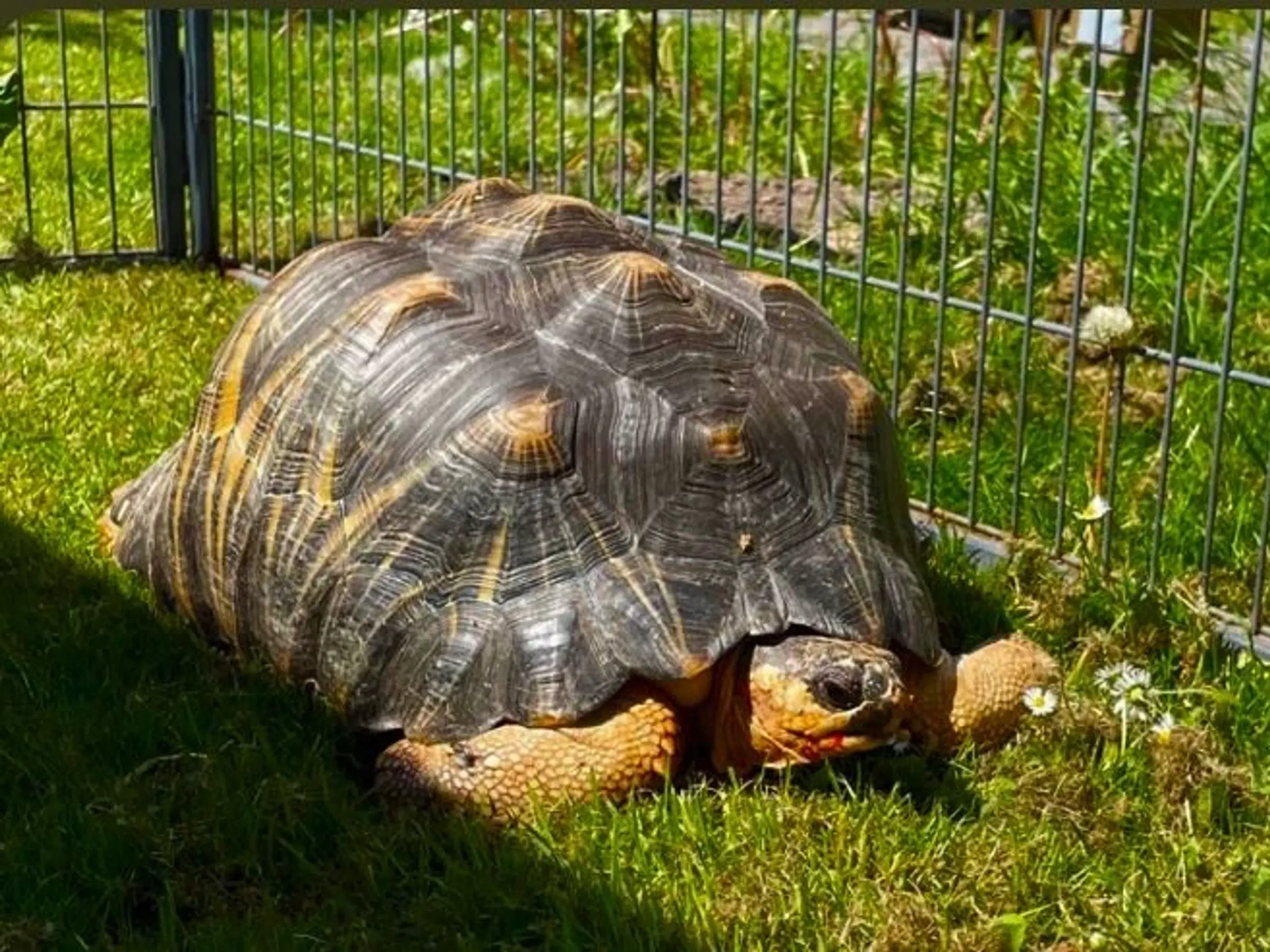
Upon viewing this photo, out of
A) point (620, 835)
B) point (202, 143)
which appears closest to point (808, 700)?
point (620, 835)

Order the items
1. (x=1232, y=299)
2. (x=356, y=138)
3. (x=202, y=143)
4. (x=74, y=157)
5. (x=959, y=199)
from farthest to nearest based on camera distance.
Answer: (x=74, y=157), (x=202, y=143), (x=959, y=199), (x=356, y=138), (x=1232, y=299)

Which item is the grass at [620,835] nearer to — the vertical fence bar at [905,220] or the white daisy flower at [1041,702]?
the white daisy flower at [1041,702]

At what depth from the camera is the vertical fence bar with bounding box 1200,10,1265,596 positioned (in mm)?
3574

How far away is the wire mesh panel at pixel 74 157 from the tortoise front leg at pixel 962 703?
2.46 metres

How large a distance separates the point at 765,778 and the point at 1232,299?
1.21 m

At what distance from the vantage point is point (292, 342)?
3.48 m

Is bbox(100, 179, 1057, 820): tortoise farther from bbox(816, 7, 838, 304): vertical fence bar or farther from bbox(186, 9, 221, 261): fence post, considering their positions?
bbox(186, 9, 221, 261): fence post

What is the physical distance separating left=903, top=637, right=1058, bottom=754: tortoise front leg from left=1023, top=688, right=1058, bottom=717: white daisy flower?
43mm

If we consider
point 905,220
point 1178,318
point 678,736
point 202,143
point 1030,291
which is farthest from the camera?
point 202,143

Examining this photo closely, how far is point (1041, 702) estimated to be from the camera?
3.29 meters

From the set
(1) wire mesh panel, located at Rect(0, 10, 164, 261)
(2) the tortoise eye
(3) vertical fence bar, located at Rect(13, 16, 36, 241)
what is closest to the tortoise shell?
(2) the tortoise eye

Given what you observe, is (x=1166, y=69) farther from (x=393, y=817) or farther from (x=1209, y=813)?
(x=393, y=817)

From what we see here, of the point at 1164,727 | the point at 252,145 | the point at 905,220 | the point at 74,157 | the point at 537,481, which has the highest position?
the point at 905,220

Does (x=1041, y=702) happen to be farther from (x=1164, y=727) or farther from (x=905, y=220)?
(x=905, y=220)
